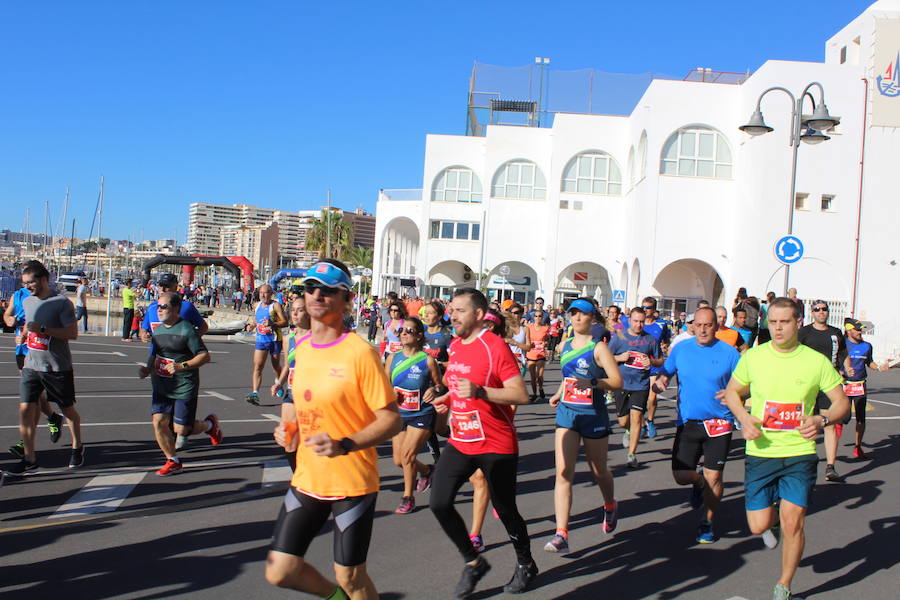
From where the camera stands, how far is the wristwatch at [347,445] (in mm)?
3340

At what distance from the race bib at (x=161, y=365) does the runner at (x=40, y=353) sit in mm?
806

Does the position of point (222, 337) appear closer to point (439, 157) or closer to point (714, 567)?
point (439, 157)

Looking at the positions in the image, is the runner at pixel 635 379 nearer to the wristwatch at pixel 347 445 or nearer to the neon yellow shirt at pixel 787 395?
the neon yellow shirt at pixel 787 395

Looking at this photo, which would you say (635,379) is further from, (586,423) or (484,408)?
(484,408)

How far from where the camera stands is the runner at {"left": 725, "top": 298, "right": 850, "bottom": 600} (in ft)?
15.6

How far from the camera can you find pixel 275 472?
26.3 feet

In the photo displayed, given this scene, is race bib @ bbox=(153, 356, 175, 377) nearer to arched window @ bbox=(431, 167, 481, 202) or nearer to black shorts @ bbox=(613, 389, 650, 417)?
black shorts @ bbox=(613, 389, 650, 417)

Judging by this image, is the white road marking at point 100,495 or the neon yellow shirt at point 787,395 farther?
the white road marking at point 100,495

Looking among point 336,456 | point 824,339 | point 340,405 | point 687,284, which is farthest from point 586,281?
point 336,456

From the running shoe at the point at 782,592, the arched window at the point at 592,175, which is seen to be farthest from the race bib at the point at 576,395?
the arched window at the point at 592,175

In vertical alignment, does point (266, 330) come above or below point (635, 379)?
above

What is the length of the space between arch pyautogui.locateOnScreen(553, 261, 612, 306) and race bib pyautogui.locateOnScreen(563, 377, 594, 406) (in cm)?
3632

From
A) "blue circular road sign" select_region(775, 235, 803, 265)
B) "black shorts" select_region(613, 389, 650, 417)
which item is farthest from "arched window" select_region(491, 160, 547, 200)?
"black shorts" select_region(613, 389, 650, 417)

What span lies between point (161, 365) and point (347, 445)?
16.1 feet
